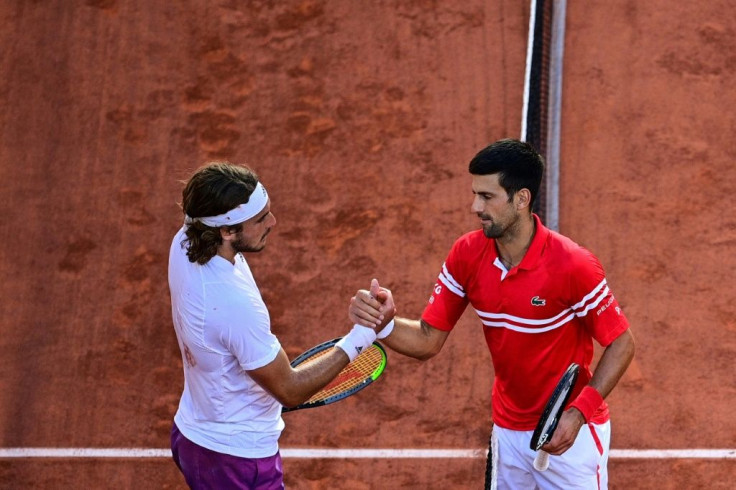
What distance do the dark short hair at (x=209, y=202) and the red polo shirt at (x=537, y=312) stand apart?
114 cm

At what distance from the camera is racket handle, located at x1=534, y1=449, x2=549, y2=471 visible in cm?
420

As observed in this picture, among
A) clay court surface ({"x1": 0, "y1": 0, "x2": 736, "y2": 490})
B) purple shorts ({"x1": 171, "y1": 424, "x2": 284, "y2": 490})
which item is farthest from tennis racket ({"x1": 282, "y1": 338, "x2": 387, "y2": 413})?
clay court surface ({"x1": 0, "y1": 0, "x2": 736, "y2": 490})

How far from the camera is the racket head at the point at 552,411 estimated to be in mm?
3998

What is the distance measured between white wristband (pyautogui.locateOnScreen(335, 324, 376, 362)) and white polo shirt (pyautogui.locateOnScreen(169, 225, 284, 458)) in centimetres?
37

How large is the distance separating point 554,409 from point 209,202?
5.33ft

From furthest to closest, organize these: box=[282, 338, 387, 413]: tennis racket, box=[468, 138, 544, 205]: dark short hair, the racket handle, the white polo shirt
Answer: box=[282, 338, 387, 413]: tennis racket < box=[468, 138, 544, 205]: dark short hair < the racket handle < the white polo shirt

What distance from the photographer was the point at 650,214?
306 inches

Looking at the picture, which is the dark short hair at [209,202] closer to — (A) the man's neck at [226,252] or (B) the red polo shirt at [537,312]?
(A) the man's neck at [226,252]

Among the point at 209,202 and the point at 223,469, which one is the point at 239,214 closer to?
the point at 209,202

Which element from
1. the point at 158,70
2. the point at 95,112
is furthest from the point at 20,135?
the point at 158,70

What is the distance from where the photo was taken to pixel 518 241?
438 cm

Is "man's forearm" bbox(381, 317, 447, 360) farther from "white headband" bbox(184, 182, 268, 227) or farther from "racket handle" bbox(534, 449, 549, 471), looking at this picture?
"white headband" bbox(184, 182, 268, 227)

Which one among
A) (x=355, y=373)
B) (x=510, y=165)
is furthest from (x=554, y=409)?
(x=355, y=373)

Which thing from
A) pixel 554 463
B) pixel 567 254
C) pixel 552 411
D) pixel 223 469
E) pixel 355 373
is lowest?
pixel 554 463
